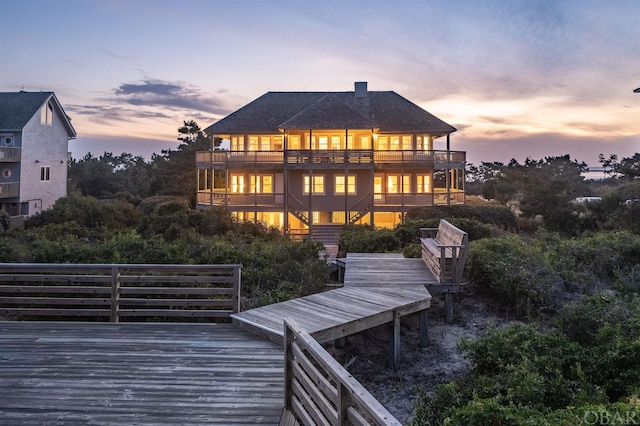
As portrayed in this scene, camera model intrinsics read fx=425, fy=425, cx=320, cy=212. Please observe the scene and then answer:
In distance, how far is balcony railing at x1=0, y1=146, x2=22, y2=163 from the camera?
92.2 ft

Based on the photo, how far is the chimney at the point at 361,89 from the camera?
33.2m

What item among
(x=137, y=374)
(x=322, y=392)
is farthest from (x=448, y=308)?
(x=137, y=374)

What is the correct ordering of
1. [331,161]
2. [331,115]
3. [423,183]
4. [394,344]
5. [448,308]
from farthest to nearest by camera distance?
[423,183], [331,115], [331,161], [448,308], [394,344]

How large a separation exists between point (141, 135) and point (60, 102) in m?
14.1

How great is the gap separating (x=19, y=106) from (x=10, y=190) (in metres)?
6.68

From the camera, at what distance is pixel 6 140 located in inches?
1180

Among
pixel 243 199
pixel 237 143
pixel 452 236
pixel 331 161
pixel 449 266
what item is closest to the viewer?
pixel 449 266

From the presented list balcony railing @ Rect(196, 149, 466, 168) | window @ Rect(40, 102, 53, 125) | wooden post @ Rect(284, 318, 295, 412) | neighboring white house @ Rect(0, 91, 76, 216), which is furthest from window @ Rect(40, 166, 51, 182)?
wooden post @ Rect(284, 318, 295, 412)

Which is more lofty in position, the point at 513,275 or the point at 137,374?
the point at 513,275

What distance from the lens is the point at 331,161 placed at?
28.3 m

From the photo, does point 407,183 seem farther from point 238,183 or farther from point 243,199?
point 238,183

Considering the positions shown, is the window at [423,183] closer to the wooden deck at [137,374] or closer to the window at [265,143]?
the window at [265,143]

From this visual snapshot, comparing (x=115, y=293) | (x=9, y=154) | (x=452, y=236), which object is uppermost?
(x=9, y=154)

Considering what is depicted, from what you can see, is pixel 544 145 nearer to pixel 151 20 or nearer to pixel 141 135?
pixel 151 20
